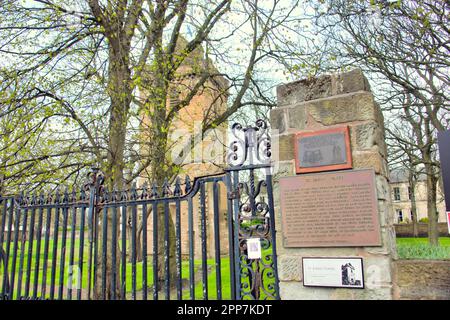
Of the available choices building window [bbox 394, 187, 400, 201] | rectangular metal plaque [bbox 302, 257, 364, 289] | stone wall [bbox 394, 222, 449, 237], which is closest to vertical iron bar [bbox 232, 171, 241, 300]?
rectangular metal plaque [bbox 302, 257, 364, 289]

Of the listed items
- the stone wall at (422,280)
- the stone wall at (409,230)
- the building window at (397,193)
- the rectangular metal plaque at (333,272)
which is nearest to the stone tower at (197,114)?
the rectangular metal plaque at (333,272)

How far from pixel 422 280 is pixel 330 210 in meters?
0.92

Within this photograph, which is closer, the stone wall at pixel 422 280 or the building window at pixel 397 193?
the stone wall at pixel 422 280

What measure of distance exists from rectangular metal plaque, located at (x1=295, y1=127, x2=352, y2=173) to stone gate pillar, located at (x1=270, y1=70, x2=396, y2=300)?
0.18 ft

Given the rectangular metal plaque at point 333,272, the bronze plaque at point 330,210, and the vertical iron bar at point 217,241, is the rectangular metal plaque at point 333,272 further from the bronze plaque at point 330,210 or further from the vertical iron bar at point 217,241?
the vertical iron bar at point 217,241

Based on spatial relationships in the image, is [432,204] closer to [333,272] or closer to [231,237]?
[333,272]

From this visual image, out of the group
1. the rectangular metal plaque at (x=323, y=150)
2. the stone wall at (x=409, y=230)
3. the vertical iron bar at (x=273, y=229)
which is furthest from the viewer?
the stone wall at (x=409, y=230)

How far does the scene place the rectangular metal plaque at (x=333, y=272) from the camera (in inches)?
120

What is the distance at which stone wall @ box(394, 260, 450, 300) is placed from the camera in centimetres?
292

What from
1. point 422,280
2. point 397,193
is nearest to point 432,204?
point 422,280

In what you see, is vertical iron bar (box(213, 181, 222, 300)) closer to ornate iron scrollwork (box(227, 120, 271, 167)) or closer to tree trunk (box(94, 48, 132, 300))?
ornate iron scrollwork (box(227, 120, 271, 167))

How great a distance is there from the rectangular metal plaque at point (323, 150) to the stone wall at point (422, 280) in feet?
3.20

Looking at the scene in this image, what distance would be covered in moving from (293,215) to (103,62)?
5.97 metres
